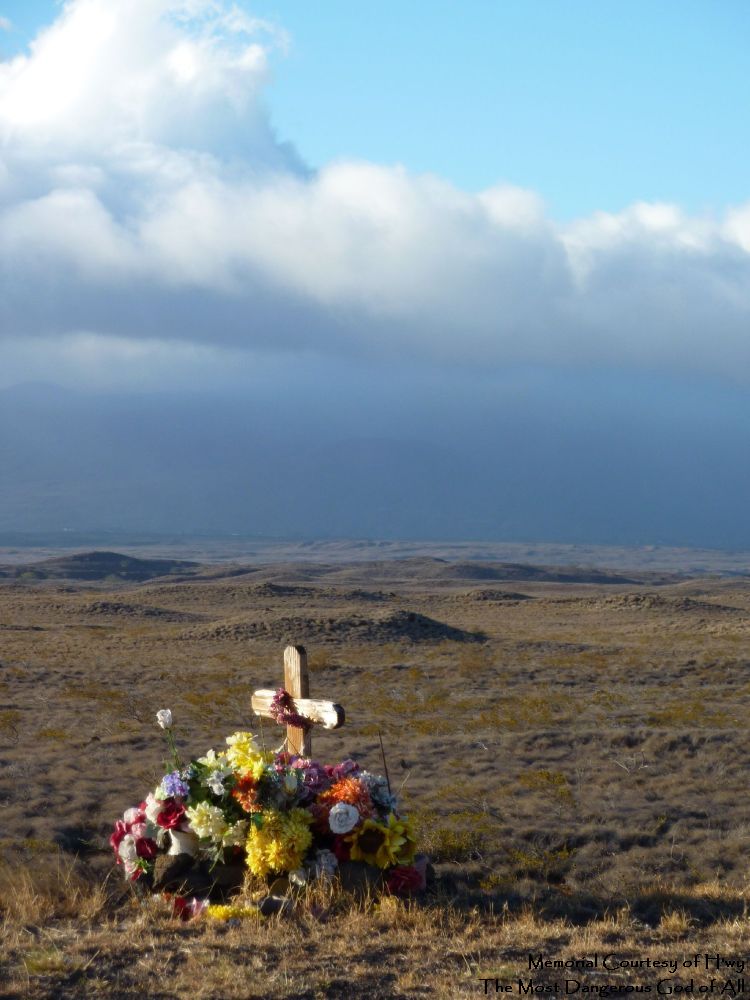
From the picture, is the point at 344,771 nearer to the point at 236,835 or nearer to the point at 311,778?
the point at 311,778

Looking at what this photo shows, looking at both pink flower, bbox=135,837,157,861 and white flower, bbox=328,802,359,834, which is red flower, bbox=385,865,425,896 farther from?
pink flower, bbox=135,837,157,861

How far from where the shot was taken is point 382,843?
8.78m

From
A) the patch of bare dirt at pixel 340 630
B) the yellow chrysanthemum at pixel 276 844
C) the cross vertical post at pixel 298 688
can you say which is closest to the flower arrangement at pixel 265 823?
the yellow chrysanthemum at pixel 276 844

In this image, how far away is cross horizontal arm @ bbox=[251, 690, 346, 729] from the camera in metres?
9.60

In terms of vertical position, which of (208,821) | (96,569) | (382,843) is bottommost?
(96,569)

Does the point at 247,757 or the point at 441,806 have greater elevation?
the point at 247,757

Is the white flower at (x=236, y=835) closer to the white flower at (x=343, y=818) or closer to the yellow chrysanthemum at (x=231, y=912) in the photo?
the yellow chrysanthemum at (x=231, y=912)

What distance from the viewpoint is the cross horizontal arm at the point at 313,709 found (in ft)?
31.5

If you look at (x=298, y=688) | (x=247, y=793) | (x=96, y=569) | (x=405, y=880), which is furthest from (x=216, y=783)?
(x=96, y=569)

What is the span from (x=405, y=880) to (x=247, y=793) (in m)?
1.55

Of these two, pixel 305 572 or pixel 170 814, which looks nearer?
pixel 170 814

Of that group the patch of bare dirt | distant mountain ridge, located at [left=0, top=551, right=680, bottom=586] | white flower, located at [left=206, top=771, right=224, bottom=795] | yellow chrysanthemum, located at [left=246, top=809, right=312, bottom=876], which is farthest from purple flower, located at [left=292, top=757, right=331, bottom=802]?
distant mountain ridge, located at [left=0, top=551, right=680, bottom=586]

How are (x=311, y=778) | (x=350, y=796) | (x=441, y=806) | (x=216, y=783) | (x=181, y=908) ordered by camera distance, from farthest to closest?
(x=441, y=806), (x=311, y=778), (x=350, y=796), (x=216, y=783), (x=181, y=908)

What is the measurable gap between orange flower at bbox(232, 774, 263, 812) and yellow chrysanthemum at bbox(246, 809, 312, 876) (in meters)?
0.12
